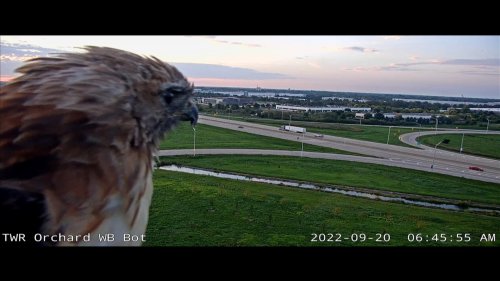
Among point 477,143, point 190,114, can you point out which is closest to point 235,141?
point 477,143

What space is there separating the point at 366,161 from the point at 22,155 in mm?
6520

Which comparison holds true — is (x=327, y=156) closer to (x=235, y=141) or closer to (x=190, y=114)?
(x=235, y=141)

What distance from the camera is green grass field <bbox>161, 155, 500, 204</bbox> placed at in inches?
217

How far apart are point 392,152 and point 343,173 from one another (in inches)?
40.2

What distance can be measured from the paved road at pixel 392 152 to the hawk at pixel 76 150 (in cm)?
345

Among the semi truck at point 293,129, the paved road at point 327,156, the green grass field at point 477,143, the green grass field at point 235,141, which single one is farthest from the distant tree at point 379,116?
the green grass field at point 235,141

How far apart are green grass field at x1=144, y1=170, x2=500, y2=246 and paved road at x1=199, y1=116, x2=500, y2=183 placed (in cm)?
93

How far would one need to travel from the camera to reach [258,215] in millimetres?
4379

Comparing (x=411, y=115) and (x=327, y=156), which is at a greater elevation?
(x=411, y=115)

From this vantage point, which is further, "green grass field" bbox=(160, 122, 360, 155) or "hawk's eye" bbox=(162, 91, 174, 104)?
"green grass field" bbox=(160, 122, 360, 155)

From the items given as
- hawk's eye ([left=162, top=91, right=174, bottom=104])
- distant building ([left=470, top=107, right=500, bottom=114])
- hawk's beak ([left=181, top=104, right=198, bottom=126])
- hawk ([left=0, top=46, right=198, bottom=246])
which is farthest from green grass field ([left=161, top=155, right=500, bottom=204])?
hawk ([left=0, top=46, right=198, bottom=246])

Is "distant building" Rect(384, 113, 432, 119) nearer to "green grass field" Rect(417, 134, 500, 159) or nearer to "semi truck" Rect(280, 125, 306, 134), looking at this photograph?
"green grass field" Rect(417, 134, 500, 159)
